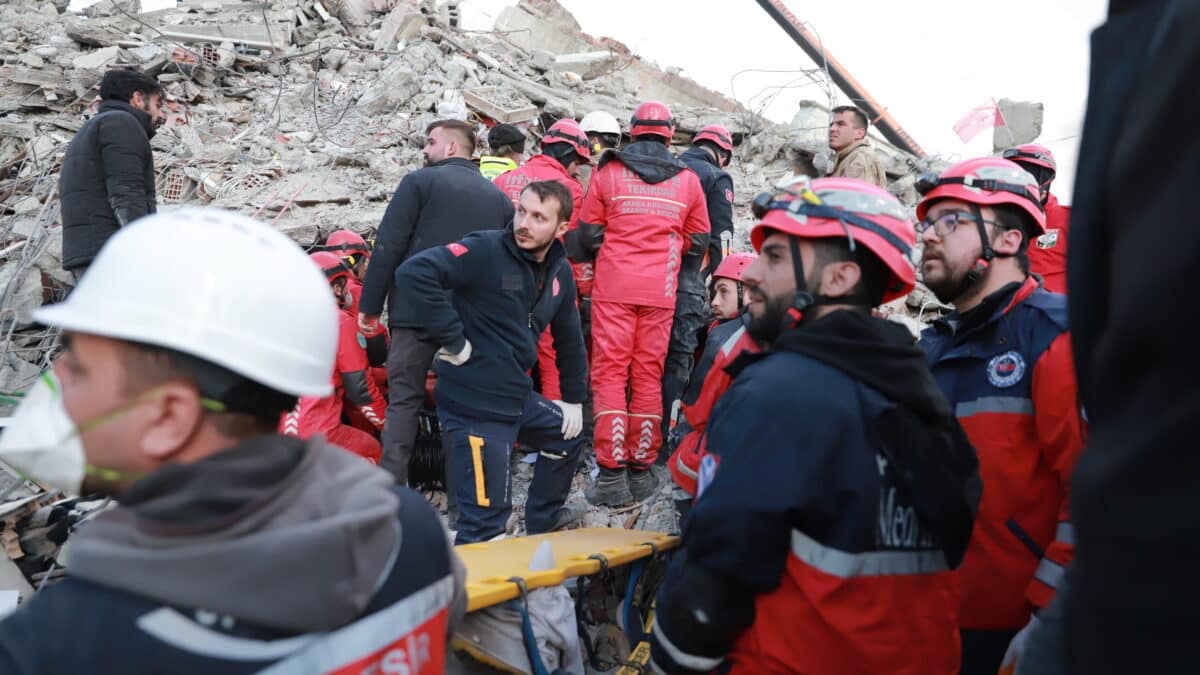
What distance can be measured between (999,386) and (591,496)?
3111 mm

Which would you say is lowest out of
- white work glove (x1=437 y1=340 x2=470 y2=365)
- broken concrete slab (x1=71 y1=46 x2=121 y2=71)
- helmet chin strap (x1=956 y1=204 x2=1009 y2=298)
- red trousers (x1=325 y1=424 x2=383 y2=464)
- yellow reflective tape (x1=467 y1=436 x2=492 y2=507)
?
red trousers (x1=325 y1=424 x2=383 y2=464)

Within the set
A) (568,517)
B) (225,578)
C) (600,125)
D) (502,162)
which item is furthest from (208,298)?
(600,125)

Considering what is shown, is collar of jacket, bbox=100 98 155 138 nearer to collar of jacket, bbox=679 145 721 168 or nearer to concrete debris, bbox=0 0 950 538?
concrete debris, bbox=0 0 950 538

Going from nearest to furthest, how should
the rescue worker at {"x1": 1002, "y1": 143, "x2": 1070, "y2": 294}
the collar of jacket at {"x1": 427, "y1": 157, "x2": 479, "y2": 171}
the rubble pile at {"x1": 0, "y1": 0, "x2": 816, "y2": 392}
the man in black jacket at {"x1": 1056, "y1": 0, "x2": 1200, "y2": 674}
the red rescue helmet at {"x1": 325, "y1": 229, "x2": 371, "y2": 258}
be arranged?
the man in black jacket at {"x1": 1056, "y1": 0, "x2": 1200, "y2": 674}, the rescue worker at {"x1": 1002, "y1": 143, "x2": 1070, "y2": 294}, the collar of jacket at {"x1": 427, "y1": 157, "x2": 479, "y2": 171}, the red rescue helmet at {"x1": 325, "y1": 229, "x2": 371, "y2": 258}, the rubble pile at {"x1": 0, "y1": 0, "x2": 816, "y2": 392}

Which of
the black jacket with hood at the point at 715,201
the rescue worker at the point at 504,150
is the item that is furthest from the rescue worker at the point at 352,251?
the black jacket with hood at the point at 715,201

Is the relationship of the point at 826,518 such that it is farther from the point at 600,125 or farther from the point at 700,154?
the point at 600,125

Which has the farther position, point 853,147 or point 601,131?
point 601,131

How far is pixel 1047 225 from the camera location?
4.83 meters

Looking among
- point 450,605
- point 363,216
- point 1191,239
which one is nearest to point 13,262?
point 363,216

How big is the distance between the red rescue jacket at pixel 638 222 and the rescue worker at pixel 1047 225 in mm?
1999

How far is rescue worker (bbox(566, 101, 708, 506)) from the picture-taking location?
5266 millimetres

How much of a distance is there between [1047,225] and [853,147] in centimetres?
188

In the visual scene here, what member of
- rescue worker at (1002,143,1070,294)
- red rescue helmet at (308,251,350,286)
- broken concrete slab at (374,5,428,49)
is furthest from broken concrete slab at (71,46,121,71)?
rescue worker at (1002,143,1070,294)

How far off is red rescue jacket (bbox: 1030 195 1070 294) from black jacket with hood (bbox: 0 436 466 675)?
4.33m
